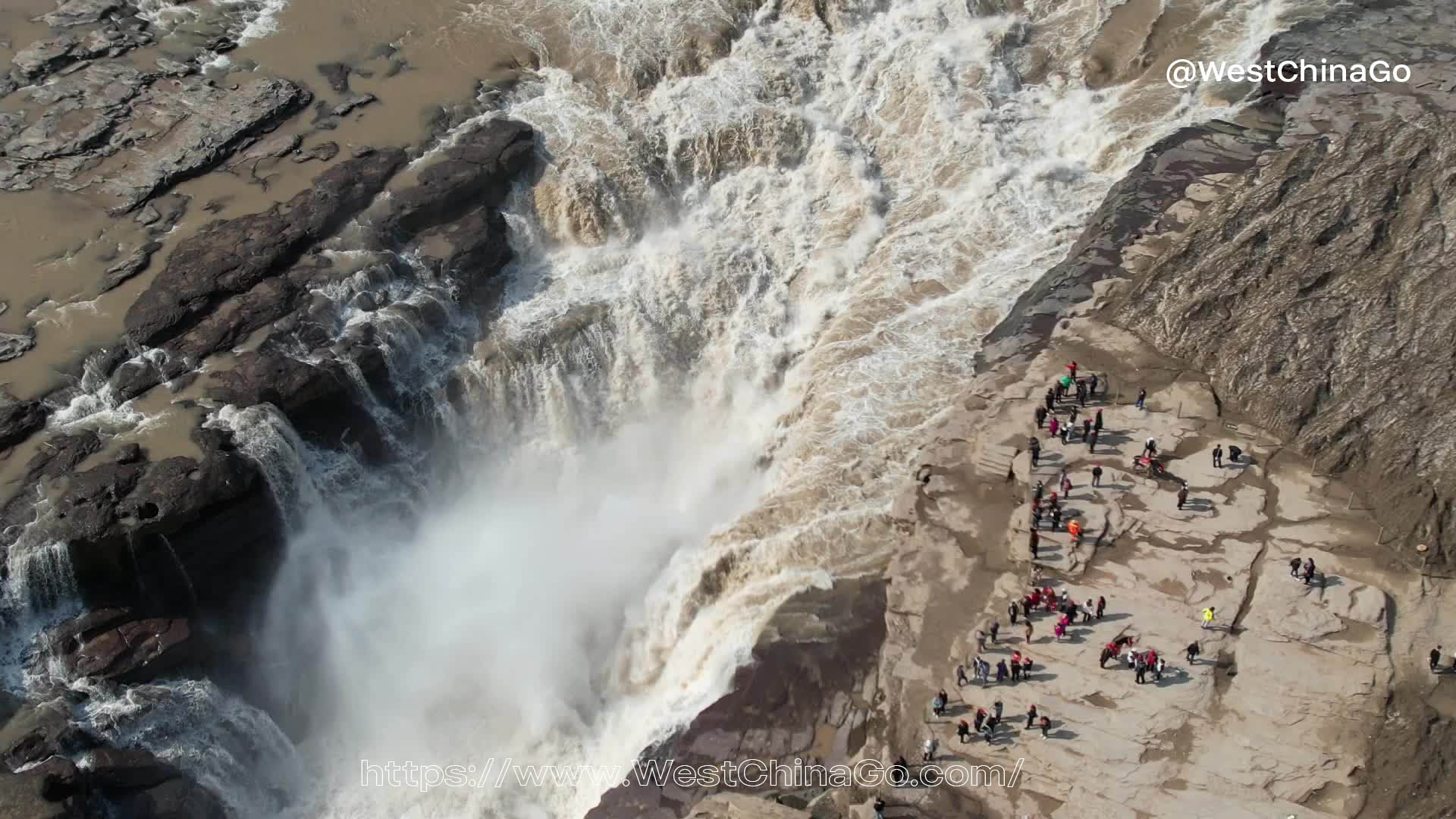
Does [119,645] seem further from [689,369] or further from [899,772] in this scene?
[899,772]

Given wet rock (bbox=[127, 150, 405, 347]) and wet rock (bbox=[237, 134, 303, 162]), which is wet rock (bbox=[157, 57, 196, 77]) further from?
wet rock (bbox=[127, 150, 405, 347])

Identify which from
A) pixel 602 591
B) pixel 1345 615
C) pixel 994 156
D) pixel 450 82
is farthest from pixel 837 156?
pixel 1345 615

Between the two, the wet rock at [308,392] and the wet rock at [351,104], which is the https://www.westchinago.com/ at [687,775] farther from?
the wet rock at [351,104]

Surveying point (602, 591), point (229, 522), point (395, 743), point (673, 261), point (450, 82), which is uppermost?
point (450, 82)

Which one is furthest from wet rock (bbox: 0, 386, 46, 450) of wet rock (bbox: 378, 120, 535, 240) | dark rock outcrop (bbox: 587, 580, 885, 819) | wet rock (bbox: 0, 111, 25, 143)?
dark rock outcrop (bbox: 587, 580, 885, 819)

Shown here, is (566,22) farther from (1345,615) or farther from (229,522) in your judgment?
(1345,615)

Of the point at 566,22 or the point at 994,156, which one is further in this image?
the point at 566,22
